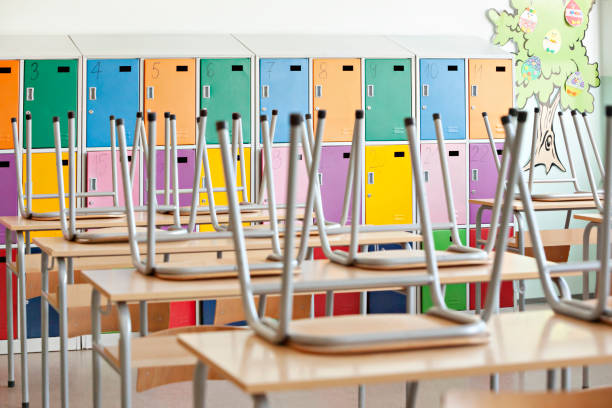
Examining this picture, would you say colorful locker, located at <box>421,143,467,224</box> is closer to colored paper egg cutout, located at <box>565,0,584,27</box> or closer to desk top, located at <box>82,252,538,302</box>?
colored paper egg cutout, located at <box>565,0,584,27</box>

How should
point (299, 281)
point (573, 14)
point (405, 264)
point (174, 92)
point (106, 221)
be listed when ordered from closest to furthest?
point (299, 281), point (405, 264), point (106, 221), point (174, 92), point (573, 14)

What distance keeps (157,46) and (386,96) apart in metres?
1.41

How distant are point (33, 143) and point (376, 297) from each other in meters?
2.24

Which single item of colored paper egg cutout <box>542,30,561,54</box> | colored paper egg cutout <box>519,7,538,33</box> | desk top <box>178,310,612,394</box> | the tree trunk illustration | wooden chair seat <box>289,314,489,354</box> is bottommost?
desk top <box>178,310,612,394</box>

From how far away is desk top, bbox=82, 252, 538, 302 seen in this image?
1.83 m

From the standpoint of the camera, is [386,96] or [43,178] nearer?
[43,178]

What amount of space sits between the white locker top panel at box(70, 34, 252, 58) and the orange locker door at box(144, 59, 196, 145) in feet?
0.19

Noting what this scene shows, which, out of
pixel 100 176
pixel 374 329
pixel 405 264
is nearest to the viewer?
pixel 374 329

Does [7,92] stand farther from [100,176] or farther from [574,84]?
[574,84]

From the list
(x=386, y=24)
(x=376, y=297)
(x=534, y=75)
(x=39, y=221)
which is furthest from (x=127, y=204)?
(x=534, y=75)

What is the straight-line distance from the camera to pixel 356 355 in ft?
4.25

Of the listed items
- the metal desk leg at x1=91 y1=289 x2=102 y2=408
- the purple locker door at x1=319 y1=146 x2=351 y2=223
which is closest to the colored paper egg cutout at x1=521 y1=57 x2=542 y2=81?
the purple locker door at x1=319 y1=146 x2=351 y2=223

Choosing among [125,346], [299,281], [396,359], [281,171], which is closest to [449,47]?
[281,171]

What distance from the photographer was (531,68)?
238 inches
